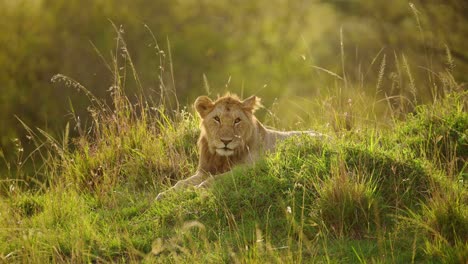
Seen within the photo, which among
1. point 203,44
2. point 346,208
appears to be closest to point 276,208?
point 346,208

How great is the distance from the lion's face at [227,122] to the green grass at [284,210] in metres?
0.50

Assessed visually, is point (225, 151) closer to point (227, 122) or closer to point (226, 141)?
point (226, 141)

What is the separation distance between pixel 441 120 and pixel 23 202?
387 centimetres

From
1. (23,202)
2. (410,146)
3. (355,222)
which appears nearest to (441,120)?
(410,146)

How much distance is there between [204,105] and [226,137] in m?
0.54

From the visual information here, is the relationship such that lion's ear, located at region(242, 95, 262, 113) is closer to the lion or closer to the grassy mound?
the lion

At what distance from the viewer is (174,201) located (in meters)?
5.91

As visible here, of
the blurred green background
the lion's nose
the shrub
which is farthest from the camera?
the blurred green background

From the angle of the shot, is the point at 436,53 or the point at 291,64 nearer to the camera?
the point at 436,53

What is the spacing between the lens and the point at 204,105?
718 cm

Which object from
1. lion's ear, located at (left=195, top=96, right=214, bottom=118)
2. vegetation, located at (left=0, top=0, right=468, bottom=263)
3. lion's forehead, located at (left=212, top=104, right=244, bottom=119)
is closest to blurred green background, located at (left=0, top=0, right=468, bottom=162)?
lion's ear, located at (left=195, top=96, right=214, bottom=118)

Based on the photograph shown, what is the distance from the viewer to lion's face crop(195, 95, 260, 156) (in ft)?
22.4

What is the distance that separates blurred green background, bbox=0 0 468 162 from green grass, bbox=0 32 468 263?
392 inches

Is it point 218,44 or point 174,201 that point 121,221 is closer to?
point 174,201
